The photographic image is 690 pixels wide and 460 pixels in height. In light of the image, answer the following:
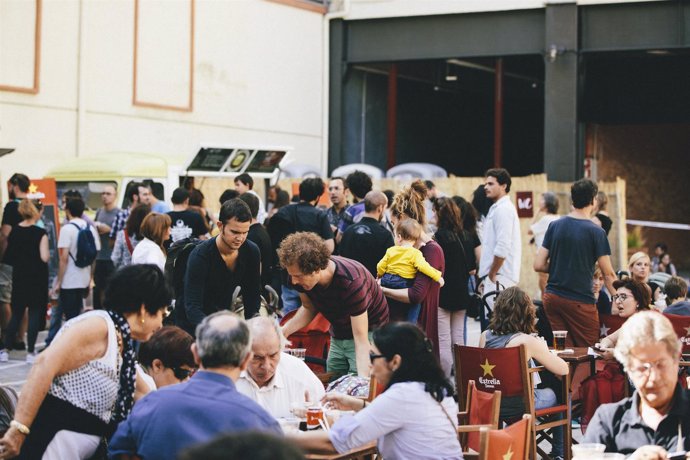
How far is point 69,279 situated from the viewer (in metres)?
12.1

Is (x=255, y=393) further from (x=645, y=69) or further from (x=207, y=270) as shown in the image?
(x=645, y=69)

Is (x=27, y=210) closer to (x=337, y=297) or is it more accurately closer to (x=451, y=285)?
(x=451, y=285)

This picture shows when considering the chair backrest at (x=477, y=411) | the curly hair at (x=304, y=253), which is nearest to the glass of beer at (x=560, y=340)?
the chair backrest at (x=477, y=411)

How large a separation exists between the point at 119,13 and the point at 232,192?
10.7m

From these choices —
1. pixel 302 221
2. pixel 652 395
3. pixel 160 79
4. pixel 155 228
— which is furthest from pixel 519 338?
pixel 160 79

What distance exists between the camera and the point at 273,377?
564 centimetres

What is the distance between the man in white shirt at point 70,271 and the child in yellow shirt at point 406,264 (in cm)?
461

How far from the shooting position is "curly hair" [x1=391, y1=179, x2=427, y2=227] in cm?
915

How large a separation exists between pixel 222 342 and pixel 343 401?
167 cm

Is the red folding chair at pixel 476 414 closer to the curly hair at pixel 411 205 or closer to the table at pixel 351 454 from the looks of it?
the table at pixel 351 454

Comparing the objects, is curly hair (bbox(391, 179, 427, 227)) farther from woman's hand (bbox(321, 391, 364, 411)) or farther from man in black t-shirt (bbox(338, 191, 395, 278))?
woman's hand (bbox(321, 391, 364, 411))

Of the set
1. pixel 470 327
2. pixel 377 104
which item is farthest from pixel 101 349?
pixel 377 104

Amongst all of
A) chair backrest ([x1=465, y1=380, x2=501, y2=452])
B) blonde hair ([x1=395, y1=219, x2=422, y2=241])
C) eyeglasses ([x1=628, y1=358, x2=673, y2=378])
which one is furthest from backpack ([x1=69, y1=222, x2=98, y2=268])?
eyeglasses ([x1=628, y1=358, x2=673, y2=378])

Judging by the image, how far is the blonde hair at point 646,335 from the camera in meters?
4.07
